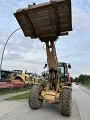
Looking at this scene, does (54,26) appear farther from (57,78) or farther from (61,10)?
(57,78)

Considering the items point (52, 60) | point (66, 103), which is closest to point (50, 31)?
point (52, 60)

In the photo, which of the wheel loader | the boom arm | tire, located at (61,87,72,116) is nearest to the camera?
the wheel loader

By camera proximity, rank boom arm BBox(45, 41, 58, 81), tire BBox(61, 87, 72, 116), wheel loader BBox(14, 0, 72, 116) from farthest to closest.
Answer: boom arm BBox(45, 41, 58, 81) → tire BBox(61, 87, 72, 116) → wheel loader BBox(14, 0, 72, 116)

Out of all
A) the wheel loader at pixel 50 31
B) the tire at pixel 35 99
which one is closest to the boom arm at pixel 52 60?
the wheel loader at pixel 50 31

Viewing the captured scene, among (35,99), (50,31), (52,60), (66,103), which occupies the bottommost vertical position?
(66,103)

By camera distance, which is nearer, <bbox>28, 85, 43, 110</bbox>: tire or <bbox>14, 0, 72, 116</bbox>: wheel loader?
<bbox>14, 0, 72, 116</bbox>: wheel loader

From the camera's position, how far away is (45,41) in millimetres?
12508

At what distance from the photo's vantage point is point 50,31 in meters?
11.7

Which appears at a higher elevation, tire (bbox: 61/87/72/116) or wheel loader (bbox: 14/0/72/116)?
wheel loader (bbox: 14/0/72/116)

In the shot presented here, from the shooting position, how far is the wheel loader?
10539mm

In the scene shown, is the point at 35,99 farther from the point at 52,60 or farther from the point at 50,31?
the point at 50,31

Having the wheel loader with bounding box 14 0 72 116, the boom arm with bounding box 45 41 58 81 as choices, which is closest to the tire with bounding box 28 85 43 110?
the wheel loader with bounding box 14 0 72 116

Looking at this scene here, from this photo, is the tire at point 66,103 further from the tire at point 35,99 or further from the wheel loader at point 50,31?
the tire at point 35,99

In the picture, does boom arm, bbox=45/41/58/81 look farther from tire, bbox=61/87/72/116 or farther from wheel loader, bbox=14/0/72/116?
tire, bbox=61/87/72/116
